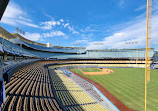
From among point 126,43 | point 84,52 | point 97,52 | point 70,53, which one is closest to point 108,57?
point 97,52

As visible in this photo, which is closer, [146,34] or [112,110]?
[146,34]

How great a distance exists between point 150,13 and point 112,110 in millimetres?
11693

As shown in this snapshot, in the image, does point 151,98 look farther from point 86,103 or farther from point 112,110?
point 86,103

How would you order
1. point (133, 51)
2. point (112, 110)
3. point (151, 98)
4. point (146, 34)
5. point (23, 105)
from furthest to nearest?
1. point (133, 51)
2. point (151, 98)
3. point (112, 110)
4. point (146, 34)
5. point (23, 105)

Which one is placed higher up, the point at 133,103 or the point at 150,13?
the point at 150,13

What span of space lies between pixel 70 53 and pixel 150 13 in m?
59.7

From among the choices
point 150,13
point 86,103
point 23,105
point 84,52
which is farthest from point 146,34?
point 84,52

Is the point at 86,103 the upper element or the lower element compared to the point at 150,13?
lower

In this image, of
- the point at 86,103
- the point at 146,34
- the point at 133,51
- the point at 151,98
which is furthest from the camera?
the point at 133,51

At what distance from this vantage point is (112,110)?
9625mm

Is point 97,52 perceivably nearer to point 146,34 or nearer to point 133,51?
point 133,51

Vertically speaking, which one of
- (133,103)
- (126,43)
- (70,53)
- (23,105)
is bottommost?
(133,103)

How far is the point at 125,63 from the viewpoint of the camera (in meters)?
56.5

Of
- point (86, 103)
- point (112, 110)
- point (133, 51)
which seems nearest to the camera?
point (112, 110)
